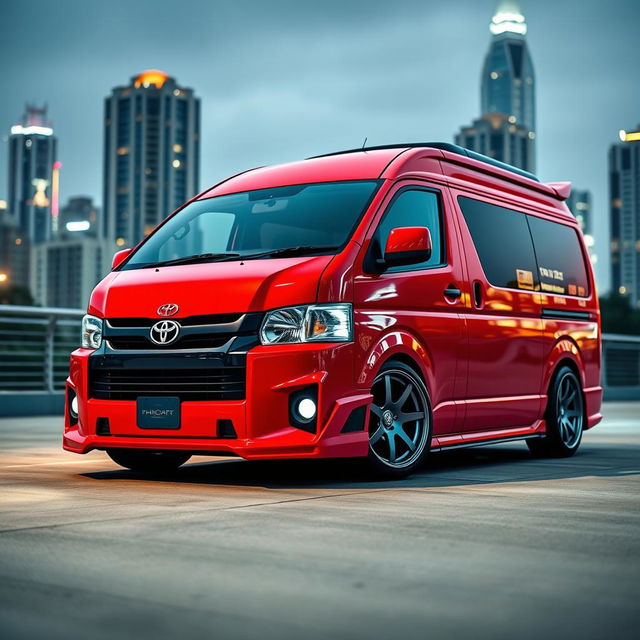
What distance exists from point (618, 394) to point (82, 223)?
12.7 meters

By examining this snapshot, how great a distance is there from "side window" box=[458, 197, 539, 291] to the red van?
2 centimetres

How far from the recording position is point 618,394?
2389 cm

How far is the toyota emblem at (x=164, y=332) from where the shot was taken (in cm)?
664

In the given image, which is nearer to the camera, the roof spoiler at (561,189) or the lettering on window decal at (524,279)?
the lettering on window decal at (524,279)

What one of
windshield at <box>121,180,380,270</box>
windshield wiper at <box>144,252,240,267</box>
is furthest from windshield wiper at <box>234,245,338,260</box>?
windshield wiper at <box>144,252,240,267</box>

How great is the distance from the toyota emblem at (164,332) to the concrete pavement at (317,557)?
87 cm

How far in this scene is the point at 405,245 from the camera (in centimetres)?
691

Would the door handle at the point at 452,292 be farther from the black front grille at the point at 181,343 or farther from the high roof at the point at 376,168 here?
the black front grille at the point at 181,343

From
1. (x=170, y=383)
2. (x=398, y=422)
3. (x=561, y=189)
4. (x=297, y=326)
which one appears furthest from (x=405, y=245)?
(x=561, y=189)

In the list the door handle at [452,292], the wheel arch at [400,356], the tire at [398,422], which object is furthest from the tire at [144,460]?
the door handle at [452,292]

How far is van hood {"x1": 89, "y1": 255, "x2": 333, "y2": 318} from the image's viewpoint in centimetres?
650

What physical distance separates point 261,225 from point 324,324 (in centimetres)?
139

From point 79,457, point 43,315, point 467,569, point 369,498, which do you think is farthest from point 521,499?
point 43,315

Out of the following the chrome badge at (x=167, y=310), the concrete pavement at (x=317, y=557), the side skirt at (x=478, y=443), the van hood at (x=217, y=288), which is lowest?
the concrete pavement at (x=317, y=557)
